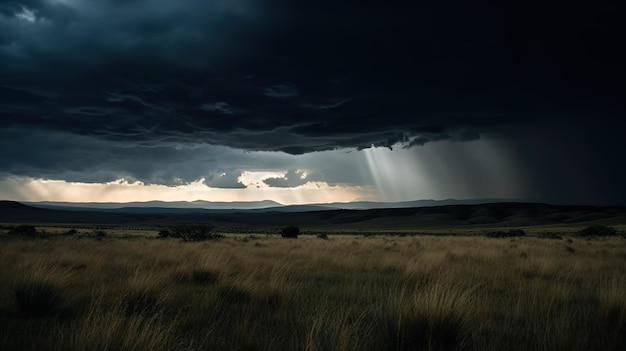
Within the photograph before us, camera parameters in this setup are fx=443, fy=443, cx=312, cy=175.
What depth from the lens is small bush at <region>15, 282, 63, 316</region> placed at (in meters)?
5.45

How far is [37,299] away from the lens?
5.52 meters

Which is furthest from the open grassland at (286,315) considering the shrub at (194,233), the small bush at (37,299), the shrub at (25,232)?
the shrub at (25,232)

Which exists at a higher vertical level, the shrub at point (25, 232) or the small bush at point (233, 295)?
the shrub at point (25, 232)

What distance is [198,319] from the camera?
5.14m

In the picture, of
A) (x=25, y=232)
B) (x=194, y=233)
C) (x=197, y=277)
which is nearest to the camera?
(x=197, y=277)

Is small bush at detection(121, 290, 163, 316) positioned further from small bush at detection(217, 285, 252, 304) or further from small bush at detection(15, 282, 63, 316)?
small bush at detection(217, 285, 252, 304)

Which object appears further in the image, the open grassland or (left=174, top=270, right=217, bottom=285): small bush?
(left=174, top=270, right=217, bottom=285): small bush

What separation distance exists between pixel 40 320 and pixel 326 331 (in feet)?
11.3

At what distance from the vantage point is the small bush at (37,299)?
545 cm

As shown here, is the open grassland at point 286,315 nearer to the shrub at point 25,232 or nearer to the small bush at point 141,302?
the small bush at point 141,302

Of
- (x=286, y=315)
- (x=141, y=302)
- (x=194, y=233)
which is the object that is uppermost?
(x=141, y=302)

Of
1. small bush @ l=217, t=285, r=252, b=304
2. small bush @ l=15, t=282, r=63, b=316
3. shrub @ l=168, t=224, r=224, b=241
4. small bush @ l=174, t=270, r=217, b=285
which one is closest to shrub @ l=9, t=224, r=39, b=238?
shrub @ l=168, t=224, r=224, b=241

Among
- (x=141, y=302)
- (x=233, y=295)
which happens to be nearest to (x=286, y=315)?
(x=233, y=295)

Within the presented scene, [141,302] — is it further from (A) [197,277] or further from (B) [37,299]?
(A) [197,277]
